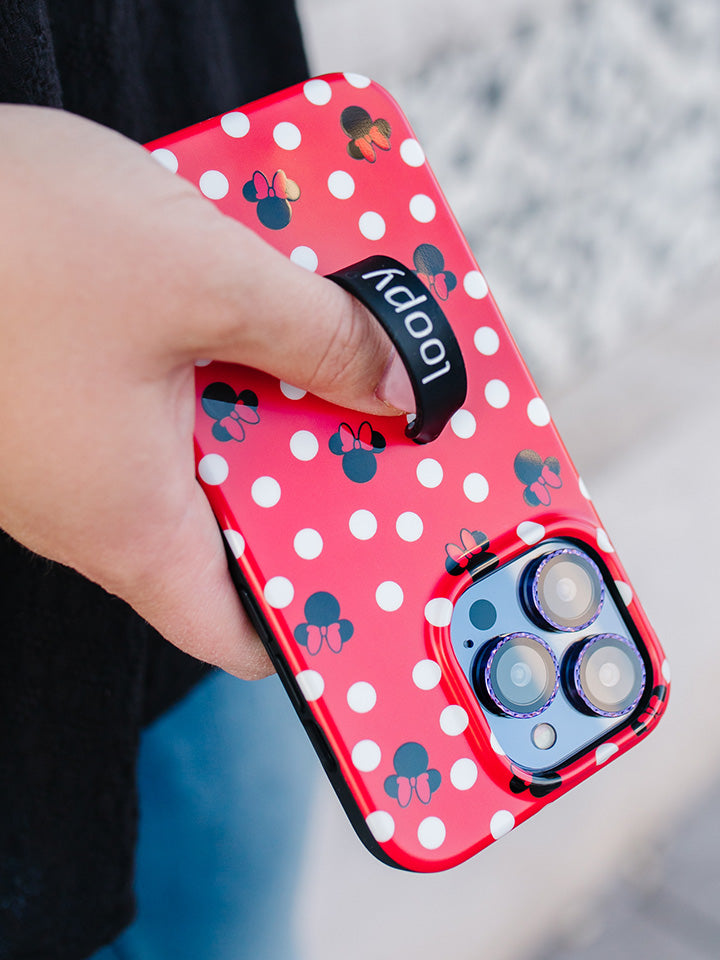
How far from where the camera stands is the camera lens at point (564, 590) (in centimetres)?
34

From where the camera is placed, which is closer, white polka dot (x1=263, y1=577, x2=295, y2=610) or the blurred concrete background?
white polka dot (x1=263, y1=577, x2=295, y2=610)

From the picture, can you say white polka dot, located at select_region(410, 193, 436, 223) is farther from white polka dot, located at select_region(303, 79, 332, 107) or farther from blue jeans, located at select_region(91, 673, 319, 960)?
blue jeans, located at select_region(91, 673, 319, 960)

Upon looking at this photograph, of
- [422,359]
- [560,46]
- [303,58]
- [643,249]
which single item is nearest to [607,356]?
[643,249]

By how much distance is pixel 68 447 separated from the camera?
208mm

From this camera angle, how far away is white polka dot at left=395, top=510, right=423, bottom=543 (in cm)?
32

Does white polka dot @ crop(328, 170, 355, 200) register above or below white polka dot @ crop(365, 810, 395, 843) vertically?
above

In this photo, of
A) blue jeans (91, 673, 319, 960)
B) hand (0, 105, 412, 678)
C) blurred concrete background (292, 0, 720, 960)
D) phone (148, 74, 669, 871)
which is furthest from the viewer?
blurred concrete background (292, 0, 720, 960)

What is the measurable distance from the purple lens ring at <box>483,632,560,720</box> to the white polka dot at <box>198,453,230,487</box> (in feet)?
0.46

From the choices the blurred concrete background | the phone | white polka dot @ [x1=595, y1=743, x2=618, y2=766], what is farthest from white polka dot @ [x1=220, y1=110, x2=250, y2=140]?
the blurred concrete background

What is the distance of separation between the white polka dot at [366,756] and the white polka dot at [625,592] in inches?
5.6

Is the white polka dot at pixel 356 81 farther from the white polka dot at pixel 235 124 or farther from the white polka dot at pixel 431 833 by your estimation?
the white polka dot at pixel 431 833

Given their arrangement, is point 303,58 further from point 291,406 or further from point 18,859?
point 18,859

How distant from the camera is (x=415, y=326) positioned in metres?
0.26

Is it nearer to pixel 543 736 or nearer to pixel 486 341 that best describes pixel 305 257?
pixel 486 341
